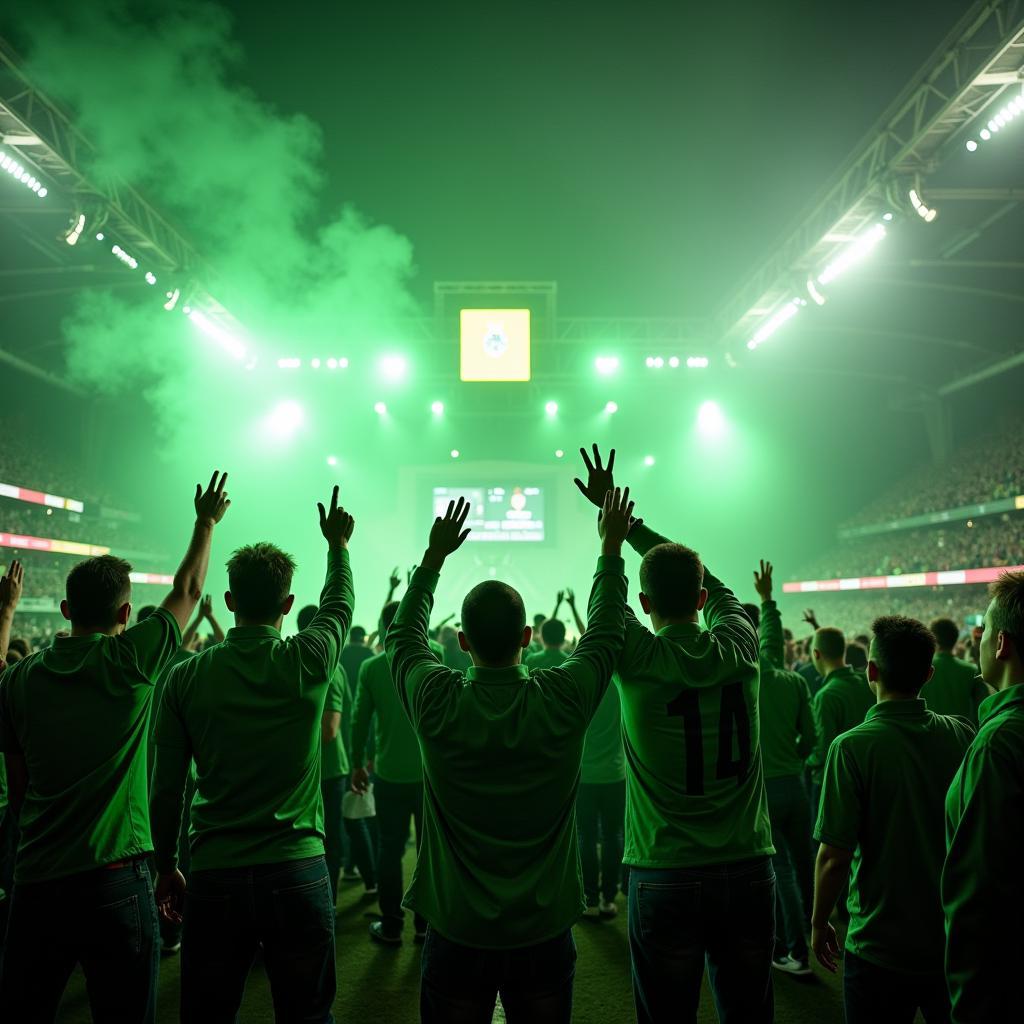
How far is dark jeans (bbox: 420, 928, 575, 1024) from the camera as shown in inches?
74.2

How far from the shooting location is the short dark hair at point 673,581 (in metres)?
2.42

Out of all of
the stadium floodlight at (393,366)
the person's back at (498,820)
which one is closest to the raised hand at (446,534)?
the person's back at (498,820)

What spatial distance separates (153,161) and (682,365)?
1320 cm

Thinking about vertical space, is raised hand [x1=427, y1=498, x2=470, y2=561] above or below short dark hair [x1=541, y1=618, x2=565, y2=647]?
above

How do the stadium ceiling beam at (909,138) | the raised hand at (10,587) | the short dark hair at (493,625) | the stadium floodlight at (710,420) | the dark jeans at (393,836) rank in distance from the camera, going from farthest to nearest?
the stadium floodlight at (710,420), the stadium ceiling beam at (909,138), the dark jeans at (393,836), the raised hand at (10,587), the short dark hair at (493,625)

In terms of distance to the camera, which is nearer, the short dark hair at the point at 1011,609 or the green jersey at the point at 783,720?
the short dark hair at the point at 1011,609

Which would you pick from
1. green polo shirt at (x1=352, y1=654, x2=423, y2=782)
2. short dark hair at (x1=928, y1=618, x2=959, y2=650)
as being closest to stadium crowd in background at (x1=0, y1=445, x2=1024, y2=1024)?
green polo shirt at (x1=352, y1=654, x2=423, y2=782)

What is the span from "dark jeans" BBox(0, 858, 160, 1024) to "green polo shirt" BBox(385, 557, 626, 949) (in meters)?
0.94

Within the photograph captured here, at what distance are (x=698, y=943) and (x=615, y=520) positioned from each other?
128 cm

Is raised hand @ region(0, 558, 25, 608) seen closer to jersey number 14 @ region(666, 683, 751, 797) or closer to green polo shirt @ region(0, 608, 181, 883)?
green polo shirt @ region(0, 608, 181, 883)

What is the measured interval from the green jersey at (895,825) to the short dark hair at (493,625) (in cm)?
113

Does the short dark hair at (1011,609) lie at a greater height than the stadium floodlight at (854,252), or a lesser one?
lesser

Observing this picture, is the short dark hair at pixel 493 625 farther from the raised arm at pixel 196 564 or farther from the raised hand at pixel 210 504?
the raised hand at pixel 210 504

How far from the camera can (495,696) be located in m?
2.00
